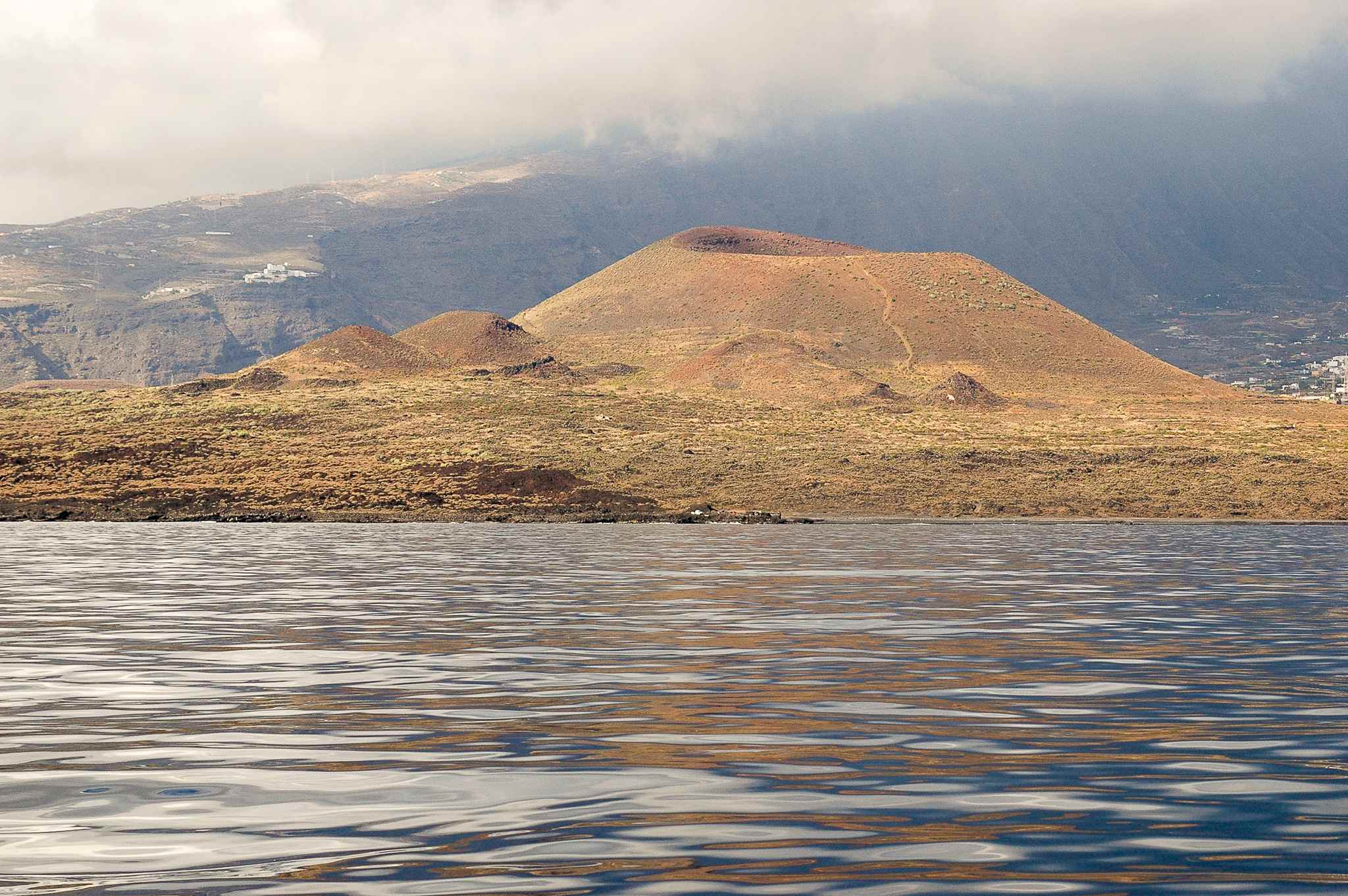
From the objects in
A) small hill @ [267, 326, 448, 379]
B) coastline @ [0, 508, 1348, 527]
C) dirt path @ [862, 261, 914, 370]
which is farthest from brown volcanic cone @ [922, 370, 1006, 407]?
coastline @ [0, 508, 1348, 527]

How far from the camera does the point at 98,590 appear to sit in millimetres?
30859

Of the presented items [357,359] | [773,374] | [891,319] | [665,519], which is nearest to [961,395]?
[773,374]

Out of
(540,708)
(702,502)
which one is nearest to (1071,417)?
(702,502)

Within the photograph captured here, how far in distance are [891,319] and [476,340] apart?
49.9 metres

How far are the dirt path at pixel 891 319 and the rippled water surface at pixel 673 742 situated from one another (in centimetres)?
13596

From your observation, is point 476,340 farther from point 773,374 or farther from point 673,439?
point 673,439

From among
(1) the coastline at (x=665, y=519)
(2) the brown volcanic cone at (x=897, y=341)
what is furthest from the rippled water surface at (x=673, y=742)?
(2) the brown volcanic cone at (x=897, y=341)

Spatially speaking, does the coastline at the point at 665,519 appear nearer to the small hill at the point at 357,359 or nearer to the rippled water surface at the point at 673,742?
the rippled water surface at the point at 673,742

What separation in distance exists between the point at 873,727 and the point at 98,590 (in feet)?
71.7

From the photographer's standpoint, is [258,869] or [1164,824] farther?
[1164,824]

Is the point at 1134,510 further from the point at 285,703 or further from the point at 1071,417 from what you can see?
the point at 285,703

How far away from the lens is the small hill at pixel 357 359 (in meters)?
139

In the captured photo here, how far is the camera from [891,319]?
181250 millimetres

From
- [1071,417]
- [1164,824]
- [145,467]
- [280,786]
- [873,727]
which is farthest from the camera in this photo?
[1071,417]
